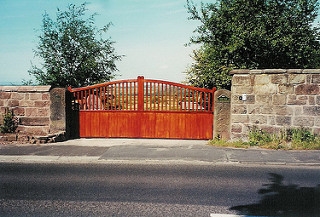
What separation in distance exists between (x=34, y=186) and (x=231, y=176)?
13.3 ft

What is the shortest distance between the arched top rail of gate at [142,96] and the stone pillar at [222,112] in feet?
0.93

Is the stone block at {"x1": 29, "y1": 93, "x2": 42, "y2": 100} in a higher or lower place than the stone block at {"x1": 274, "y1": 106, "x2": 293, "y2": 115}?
higher

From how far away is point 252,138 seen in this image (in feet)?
30.1

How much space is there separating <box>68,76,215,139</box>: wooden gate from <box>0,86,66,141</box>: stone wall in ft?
2.21

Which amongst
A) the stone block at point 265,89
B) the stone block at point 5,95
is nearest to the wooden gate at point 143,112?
the stone block at point 265,89

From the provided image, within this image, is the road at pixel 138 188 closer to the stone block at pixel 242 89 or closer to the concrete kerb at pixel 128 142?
the concrete kerb at pixel 128 142

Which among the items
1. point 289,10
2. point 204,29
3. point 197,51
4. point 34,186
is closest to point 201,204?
point 34,186

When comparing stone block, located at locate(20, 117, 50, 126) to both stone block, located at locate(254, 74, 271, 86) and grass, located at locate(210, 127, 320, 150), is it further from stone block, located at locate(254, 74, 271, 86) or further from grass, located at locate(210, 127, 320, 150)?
stone block, located at locate(254, 74, 271, 86)

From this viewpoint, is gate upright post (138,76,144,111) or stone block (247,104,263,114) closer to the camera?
stone block (247,104,263,114)

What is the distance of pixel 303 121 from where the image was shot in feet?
29.7

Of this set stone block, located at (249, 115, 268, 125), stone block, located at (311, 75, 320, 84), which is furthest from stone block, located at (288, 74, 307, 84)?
stone block, located at (249, 115, 268, 125)

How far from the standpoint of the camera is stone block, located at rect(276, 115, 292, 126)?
9.11 metres

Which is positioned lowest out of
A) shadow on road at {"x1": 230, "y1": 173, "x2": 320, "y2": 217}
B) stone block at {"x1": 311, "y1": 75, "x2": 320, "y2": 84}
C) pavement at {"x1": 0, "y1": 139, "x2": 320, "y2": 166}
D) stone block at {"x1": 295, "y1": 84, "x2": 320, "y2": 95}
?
shadow on road at {"x1": 230, "y1": 173, "x2": 320, "y2": 217}

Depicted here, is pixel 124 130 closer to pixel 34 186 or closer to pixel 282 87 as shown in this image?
pixel 34 186
